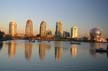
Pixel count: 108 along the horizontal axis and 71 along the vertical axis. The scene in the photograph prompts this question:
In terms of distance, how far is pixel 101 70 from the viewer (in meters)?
18.9

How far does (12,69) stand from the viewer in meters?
17.6

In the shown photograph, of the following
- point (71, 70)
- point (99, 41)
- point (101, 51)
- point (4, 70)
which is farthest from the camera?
point (99, 41)

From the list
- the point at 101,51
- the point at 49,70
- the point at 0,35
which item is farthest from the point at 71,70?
the point at 0,35

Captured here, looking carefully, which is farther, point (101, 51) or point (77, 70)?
point (101, 51)

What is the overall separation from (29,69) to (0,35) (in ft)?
255

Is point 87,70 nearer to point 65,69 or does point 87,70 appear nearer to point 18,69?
point 65,69

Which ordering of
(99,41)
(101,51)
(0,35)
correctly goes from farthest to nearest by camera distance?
1. (99,41)
2. (0,35)
3. (101,51)

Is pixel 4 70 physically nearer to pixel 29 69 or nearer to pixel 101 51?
pixel 29 69

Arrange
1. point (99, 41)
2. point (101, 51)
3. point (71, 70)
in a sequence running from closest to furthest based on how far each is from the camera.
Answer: point (71, 70), point (101, 51), point (99, 41)

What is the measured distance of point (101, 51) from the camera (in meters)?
41.6

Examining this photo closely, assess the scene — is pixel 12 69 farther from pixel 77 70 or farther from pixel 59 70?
pixel 77 70

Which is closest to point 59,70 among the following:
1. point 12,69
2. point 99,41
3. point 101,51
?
point 12,69

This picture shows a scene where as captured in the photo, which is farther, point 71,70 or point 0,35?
point 0,35

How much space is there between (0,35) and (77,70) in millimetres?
78011
